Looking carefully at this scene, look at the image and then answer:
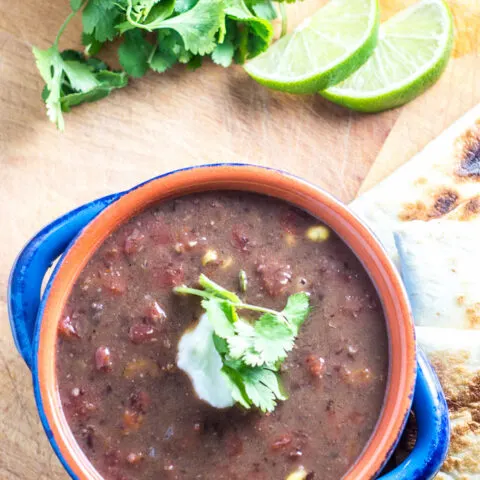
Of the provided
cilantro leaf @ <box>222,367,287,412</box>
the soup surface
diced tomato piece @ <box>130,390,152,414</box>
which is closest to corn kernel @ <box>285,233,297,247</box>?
the soup surface

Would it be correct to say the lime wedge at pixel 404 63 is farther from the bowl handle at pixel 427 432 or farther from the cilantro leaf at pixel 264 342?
the cilantro leaf at pixel 264 342

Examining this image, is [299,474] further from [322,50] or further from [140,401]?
[322,50]

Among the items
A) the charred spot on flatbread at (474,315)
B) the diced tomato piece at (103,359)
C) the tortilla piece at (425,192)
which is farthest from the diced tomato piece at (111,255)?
the charred spot on flatbread at (474,315)

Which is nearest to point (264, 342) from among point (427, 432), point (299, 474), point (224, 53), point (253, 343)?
point (253, 343)

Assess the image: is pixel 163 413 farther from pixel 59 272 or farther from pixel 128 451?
pixel 59 272

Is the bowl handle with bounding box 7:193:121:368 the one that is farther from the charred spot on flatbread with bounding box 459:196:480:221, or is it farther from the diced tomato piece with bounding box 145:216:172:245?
the charred spot on flatbread with bounding box 459:196:480:221

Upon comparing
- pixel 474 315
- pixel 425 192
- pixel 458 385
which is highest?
pixel 425 192

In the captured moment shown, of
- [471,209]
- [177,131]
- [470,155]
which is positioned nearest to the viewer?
[471,209]
